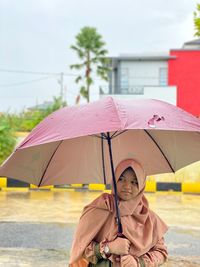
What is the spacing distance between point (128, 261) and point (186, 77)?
28979 millimetres

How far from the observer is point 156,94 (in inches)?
1052

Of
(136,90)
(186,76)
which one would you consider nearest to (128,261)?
(136,90)

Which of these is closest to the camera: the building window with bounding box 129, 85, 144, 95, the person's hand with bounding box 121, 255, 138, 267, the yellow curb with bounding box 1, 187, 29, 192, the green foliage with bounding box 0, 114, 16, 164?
the person's hand with bounding box 121, 255, 138, 267

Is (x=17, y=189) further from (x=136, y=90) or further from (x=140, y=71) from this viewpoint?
(x=140, y=71)

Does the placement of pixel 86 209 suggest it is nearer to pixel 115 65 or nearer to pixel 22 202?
pixel 22 202

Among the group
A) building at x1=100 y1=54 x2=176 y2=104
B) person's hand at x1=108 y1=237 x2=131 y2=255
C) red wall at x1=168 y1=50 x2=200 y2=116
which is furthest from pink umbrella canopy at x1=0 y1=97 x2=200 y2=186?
red wall at x1=168 y1=50 x2=200 y2=116

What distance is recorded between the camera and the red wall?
99.3 feet

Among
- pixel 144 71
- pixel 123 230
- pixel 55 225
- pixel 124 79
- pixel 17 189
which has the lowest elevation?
pixel 17 189

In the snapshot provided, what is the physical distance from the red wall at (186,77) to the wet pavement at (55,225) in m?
20.2

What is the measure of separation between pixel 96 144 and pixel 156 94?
78.3ft

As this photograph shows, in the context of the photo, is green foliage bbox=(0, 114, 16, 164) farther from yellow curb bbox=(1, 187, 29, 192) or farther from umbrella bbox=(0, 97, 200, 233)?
umbrella bbox=(0, 97, 200, 233)

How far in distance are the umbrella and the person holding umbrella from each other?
0.45 feet

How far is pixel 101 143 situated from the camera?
3.17 metres

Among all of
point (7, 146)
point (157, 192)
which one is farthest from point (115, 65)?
point (157, 192)
